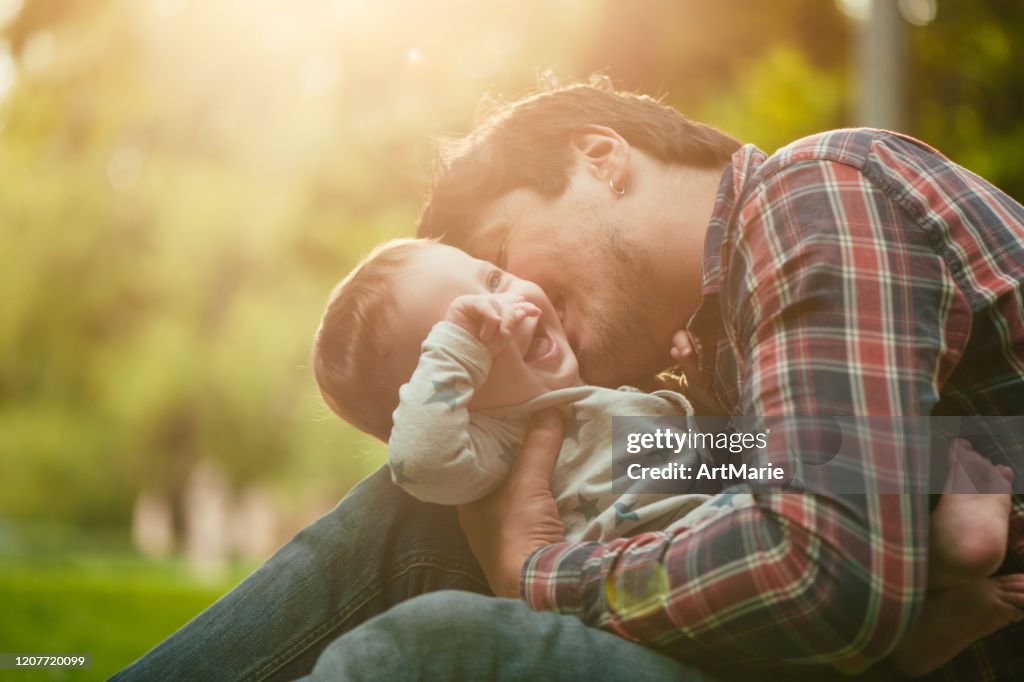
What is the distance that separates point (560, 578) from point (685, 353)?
36 cm

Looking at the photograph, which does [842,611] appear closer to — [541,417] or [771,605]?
[771,605]

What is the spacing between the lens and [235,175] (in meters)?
7.34

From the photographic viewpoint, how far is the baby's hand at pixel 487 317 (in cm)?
118

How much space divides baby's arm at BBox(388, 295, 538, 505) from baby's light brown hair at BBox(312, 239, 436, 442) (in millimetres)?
134

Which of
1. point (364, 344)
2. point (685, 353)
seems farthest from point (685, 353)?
point (364, 344)

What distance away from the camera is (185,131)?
7.12 metres

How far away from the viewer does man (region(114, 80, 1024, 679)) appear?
35.0 inches

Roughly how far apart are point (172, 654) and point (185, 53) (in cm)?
594

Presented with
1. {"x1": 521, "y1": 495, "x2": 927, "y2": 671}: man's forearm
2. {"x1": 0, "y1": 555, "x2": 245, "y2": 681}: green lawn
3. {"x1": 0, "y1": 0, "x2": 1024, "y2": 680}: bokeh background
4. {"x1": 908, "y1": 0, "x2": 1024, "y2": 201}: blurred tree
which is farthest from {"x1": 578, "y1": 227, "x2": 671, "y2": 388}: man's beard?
{"x1": 908, "y1": 0, "x2": 1024, "y2": 201}: blurred tree

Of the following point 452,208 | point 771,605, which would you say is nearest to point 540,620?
point 771,605

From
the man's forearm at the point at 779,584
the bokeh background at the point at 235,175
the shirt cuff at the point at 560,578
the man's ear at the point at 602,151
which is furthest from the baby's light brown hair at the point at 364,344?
the bokeh background at the point at 235,175

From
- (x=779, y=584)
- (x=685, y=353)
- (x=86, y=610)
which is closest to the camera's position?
(x=779, y=584)

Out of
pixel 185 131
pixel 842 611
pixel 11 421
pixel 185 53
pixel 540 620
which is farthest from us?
pixel 11 421

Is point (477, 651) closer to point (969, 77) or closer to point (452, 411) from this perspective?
point (452, 411)
